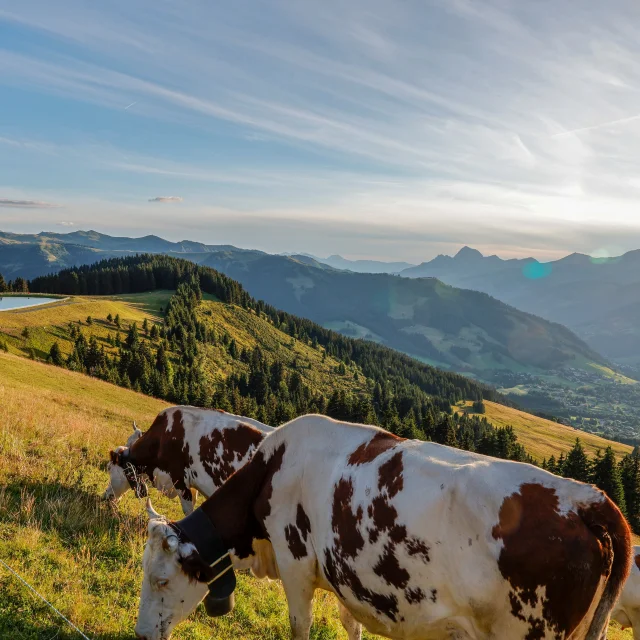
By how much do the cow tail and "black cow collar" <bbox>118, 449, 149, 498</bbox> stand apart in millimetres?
10616

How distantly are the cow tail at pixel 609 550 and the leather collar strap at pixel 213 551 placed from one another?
15.0 ft

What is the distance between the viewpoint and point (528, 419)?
197125 mm

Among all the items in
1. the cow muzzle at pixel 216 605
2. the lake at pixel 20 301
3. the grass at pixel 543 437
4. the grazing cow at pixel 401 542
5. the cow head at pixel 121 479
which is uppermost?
the grazing cow at pixel 401 542

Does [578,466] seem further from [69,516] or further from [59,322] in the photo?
[59,322]

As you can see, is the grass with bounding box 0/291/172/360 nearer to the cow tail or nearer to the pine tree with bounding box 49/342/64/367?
the pine tree with bounding box 49/342/64/367

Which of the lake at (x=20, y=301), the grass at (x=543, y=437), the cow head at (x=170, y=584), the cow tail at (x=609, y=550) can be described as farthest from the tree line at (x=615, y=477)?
the lake at (x=20, y=301)

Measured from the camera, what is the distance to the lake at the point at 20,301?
93812 mm

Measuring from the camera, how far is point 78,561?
7.22 m

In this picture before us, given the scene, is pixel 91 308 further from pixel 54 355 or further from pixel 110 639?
pixel 110 639

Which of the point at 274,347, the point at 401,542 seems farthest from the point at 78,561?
the point at 274,347

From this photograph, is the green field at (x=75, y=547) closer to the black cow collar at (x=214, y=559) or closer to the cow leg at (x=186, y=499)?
the cow leg at (x=186, y=499)

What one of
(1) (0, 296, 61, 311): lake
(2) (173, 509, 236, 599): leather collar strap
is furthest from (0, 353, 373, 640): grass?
(1) (0, 296, 61, 311): lake

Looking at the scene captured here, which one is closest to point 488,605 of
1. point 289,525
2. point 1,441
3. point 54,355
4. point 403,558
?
point 403,558

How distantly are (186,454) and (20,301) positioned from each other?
116 meters
